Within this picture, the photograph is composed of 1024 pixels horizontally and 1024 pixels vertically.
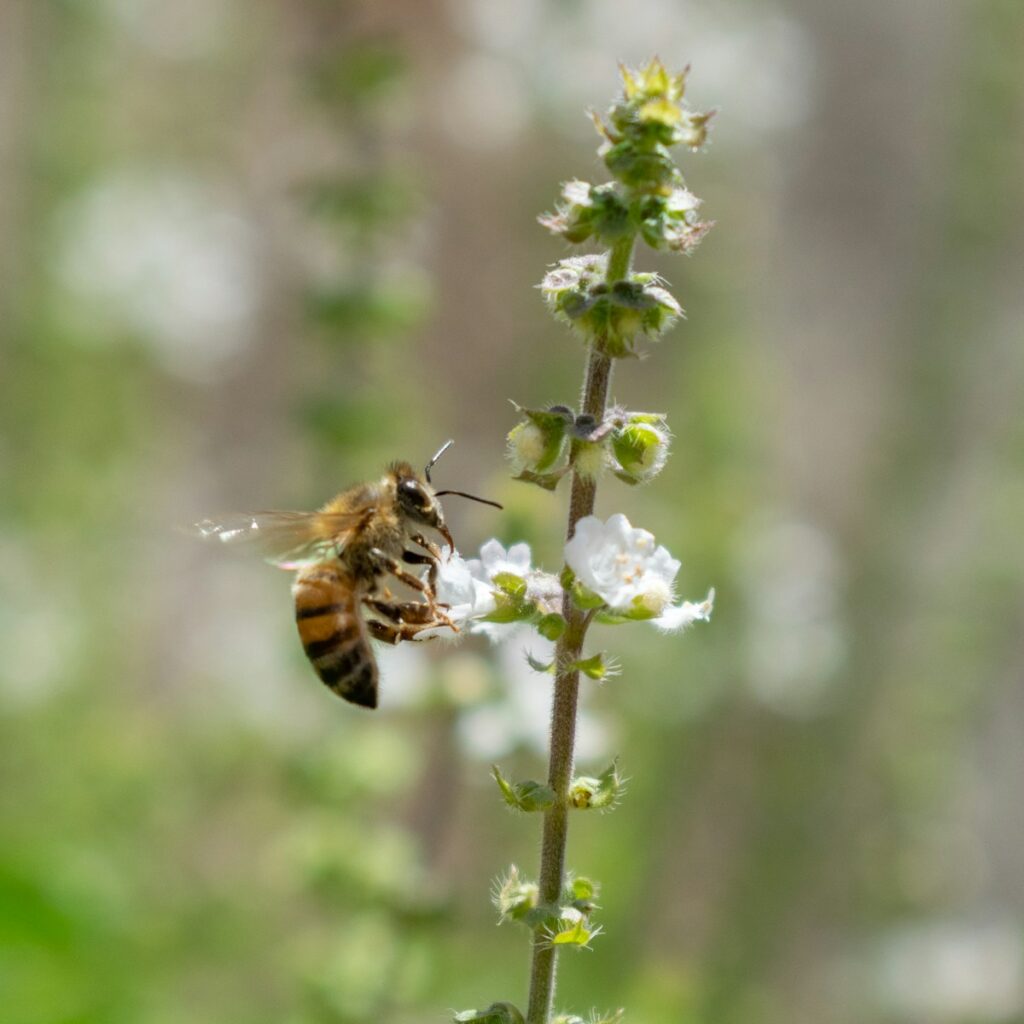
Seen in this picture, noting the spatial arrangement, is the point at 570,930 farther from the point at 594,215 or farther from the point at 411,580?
the point at 411,580

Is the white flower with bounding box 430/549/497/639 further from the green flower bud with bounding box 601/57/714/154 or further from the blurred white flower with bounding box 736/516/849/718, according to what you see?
the blurred white flower with bounding box 736/516/849/718

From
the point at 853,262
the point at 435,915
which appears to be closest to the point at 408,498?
the point at 435,915

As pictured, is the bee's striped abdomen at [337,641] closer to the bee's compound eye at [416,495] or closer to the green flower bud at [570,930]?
the bee's compound eye at [416,495]

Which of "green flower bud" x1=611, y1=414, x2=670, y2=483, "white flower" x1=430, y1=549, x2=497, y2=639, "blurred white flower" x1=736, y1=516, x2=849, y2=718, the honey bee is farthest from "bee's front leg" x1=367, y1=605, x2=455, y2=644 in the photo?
"blurred white flower" x1=736, y1=516, x2=849, y2=718

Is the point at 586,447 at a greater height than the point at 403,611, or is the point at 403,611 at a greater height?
the point at 403,611

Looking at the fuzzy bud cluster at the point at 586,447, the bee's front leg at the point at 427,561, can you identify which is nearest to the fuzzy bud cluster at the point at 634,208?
the fuzzy bud cluster at the point at 586,447

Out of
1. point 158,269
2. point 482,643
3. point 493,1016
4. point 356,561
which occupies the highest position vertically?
point 158,269

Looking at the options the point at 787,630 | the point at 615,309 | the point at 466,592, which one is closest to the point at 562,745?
the point at 466,592

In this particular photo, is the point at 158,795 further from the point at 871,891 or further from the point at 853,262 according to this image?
the point at 853,262
